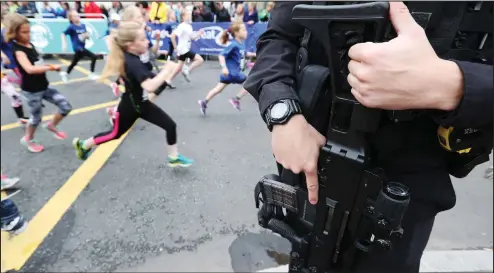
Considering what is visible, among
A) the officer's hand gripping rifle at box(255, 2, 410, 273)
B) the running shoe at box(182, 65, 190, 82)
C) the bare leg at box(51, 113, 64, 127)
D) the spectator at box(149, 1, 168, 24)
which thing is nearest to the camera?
the officer's hand gripping rifle at box(255, 2, 410, 273)

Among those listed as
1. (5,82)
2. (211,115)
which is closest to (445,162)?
(211,115)

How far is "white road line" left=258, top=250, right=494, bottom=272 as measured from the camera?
2195mm

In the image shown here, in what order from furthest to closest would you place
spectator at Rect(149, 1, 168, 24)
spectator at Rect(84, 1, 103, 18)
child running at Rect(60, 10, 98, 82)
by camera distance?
spectator at Rect(149, 1, 168, 24) < spectator at Rect(84, 1, 103, 18) < child running at Rect(60, 10, 98, 82)

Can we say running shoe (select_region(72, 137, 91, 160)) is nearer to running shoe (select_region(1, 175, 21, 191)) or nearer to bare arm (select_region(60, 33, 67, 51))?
running shoe (select_region(1, 175, 21, 191))

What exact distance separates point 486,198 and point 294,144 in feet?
9.81

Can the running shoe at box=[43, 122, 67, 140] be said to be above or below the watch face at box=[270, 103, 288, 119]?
below

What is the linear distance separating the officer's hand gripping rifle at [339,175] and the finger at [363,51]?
5cm

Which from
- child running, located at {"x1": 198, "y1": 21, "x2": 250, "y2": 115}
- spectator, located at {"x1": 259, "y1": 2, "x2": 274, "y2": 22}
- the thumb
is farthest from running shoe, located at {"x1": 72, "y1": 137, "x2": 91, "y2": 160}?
the thumb

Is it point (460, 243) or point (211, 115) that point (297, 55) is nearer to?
point (460, 243)

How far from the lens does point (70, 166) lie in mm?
3779

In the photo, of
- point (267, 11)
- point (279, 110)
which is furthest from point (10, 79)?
point (279, 110)

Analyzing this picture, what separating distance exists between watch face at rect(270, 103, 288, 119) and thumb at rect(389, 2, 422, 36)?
352 mm

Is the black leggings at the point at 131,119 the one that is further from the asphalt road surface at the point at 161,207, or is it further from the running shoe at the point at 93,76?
the running shoe at the point at 93,76

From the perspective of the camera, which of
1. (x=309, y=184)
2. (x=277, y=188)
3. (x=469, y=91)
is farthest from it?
(x=277, y=188)
